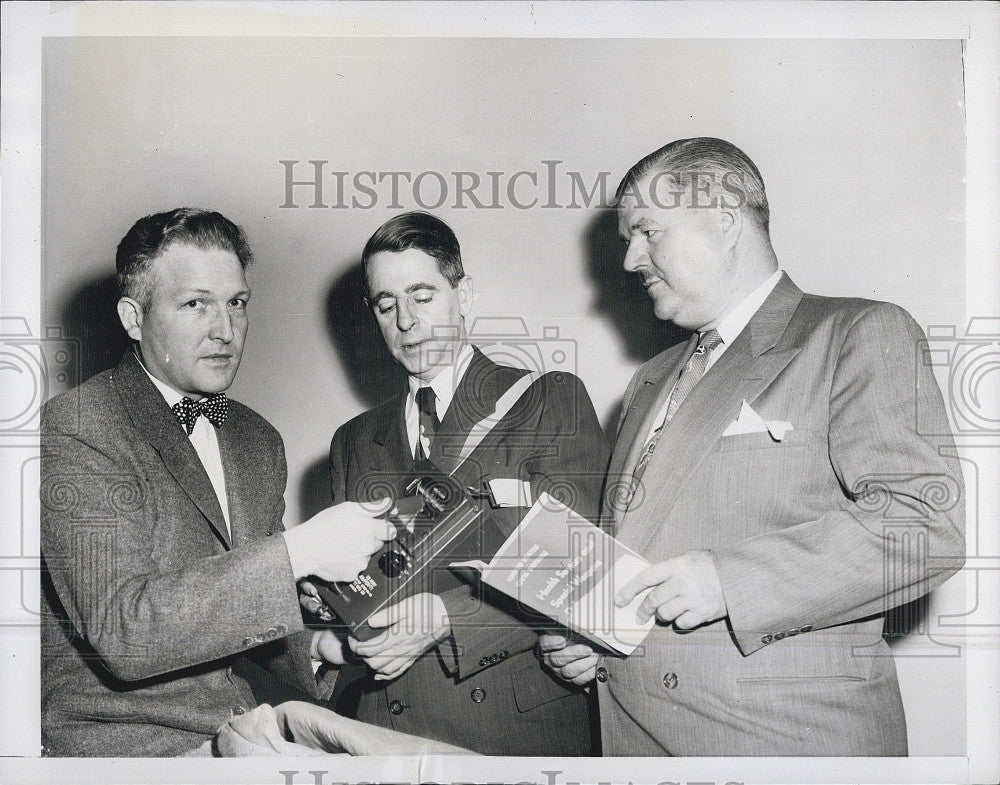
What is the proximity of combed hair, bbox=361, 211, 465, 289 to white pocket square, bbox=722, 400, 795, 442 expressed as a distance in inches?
31.8

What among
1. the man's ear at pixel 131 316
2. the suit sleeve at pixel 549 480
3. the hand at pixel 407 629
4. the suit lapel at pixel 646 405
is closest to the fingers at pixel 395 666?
the hand at pixel 407 629

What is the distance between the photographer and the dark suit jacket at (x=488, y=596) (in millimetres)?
2416

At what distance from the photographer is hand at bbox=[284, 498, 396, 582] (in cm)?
241

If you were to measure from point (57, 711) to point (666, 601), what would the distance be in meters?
1.64

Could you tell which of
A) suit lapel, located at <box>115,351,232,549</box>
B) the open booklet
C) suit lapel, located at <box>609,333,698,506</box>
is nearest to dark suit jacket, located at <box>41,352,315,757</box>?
suit lapel, located at <box>115,351,232,549</box>

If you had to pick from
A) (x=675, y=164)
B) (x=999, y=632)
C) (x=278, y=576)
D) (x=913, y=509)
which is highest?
(x=675, y=164)

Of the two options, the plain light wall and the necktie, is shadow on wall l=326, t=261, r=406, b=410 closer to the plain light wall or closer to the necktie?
the plain light wall

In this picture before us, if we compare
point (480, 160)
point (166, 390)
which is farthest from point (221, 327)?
point (480, 160)

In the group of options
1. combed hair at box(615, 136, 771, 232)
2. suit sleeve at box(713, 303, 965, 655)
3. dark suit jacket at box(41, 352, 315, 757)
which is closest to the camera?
suit sleeve at box(713, 303, 965, 655)

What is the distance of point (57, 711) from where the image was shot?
2506mm

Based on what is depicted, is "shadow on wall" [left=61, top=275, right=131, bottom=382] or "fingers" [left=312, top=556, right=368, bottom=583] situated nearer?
"fingers" [left=312, top=556, right=368, bottom=583]

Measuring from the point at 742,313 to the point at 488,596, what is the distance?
3.20ft

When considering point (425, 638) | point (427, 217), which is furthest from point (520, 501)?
point (427, 217)

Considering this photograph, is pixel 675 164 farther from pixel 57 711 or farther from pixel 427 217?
pixel 57 711
